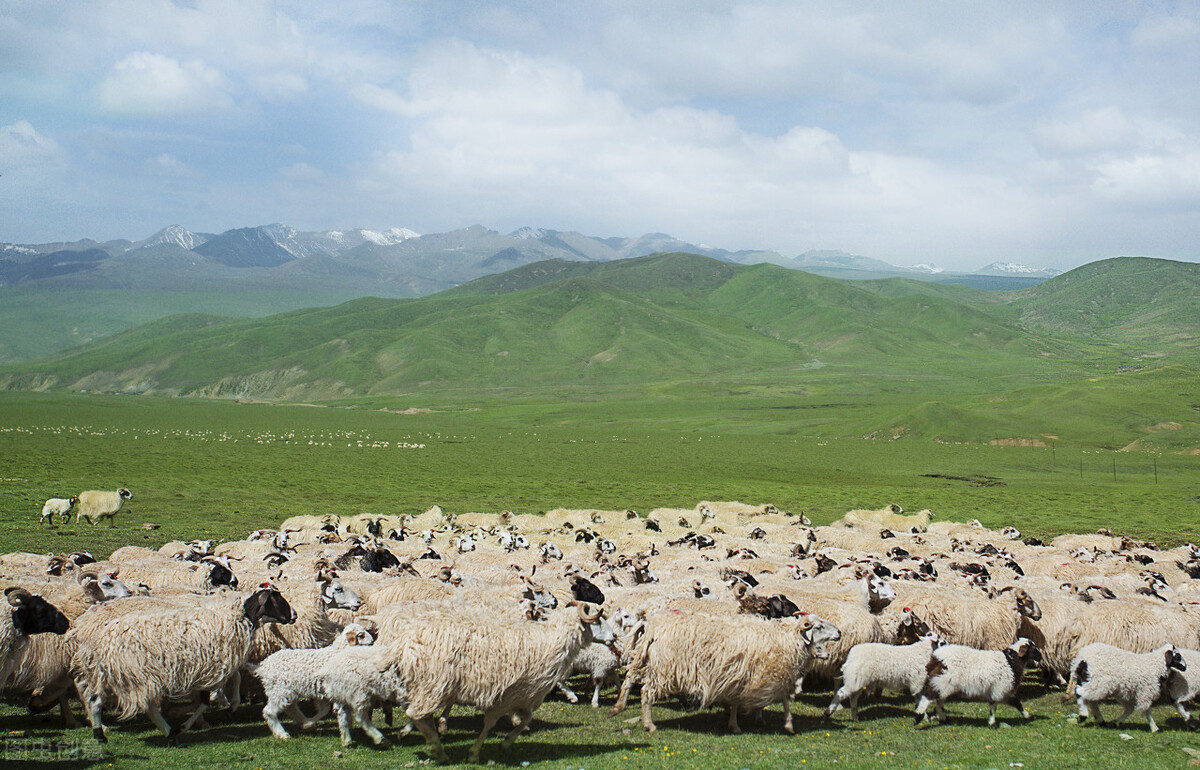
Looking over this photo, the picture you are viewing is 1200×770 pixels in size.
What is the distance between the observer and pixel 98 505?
28.4m

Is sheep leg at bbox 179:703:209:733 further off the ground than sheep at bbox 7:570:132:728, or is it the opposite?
sheep at bbox 7:570:132:728

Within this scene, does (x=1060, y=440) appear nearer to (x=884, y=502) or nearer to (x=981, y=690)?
(x=884, y=502)

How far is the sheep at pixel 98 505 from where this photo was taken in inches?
1104

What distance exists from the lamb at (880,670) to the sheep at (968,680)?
14cm

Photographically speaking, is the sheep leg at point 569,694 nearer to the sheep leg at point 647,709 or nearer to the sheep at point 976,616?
the sheep leg at point 647,709

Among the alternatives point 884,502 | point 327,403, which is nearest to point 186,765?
point 884,502

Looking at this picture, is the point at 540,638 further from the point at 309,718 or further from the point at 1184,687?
the point at 1184,687

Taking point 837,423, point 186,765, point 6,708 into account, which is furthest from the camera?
point 837,423

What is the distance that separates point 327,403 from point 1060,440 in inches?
5651

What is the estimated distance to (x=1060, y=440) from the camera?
259ft

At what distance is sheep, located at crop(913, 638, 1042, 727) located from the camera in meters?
10.8

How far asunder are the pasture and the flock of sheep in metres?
0.50

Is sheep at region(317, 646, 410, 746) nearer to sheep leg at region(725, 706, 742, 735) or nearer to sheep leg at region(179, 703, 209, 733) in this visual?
sheep leg at region(179, 703, 209, 733)

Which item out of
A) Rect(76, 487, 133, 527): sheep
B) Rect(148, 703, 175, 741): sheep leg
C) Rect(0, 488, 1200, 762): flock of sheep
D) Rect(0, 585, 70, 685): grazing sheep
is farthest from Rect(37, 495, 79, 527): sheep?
Rect(148, 703, 175, 741): sheep leg
